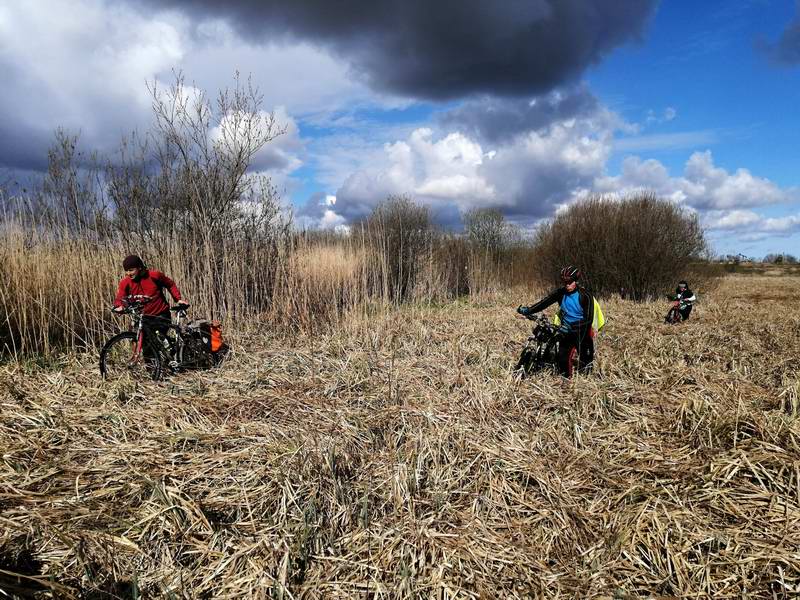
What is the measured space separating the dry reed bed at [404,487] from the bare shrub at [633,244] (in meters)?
9.90

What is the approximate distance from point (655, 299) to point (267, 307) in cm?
1180

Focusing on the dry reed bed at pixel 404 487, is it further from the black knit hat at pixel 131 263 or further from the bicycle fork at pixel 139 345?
the black knit hat at pixel 131 263

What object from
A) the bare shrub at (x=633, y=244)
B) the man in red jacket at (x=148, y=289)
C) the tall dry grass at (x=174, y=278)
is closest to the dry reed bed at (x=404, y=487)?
the man in red jacket at (x=148, y=289)

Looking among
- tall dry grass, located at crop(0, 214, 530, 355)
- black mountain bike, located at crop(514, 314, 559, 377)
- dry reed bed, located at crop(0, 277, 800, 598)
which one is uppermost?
tall dry grass, located at crop(0, 214, 530, 355)

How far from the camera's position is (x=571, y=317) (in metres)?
4.93

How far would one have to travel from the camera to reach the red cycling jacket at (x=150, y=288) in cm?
531

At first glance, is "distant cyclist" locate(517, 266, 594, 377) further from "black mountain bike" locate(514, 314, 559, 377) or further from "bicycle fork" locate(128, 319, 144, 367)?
"bicycle fork" locate(128, 319, 144, 367)

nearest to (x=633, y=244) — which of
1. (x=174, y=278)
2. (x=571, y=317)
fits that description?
(x=571, y=317)

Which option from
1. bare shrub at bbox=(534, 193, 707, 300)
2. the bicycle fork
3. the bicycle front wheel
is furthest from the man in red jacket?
bare shrub at bbox=(534, 193, 707, 300)

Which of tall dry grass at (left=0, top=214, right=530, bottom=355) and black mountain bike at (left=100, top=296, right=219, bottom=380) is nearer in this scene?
black mountain bike at (left=100, top=296, right=219, bottom=380)

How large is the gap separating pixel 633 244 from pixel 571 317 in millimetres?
10524

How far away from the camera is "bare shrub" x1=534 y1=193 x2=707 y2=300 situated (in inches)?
547

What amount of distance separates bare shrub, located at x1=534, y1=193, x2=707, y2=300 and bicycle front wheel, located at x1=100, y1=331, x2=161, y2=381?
12.8m

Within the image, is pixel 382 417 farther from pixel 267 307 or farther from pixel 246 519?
pixel 267 307
